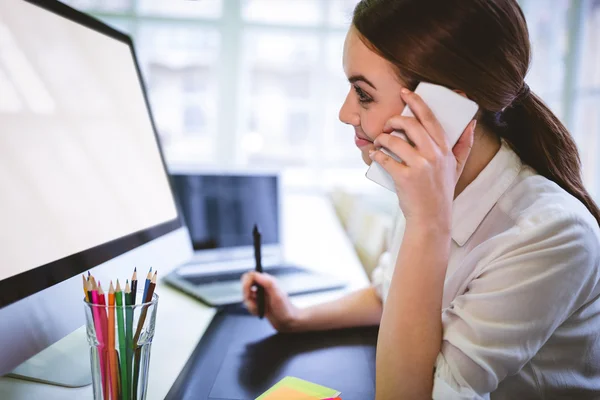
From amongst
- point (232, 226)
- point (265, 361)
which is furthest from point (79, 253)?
point (232, 226)

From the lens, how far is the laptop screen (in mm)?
1332

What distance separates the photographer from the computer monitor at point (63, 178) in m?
0.48

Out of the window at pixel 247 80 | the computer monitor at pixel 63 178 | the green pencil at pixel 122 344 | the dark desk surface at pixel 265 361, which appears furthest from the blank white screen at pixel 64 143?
the window at pixel 247 80

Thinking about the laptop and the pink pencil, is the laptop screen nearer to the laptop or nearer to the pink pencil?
the laptop

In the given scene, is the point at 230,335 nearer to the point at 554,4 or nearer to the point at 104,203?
the point at 104,203

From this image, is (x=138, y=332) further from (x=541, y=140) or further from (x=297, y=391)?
(x=541, y=140)

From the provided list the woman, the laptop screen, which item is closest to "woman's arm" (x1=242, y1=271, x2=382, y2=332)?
the woman

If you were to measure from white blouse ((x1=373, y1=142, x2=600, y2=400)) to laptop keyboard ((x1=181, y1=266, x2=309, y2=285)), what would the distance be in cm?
57

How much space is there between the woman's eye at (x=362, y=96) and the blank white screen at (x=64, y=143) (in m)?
0.38

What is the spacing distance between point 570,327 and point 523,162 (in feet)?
0.88

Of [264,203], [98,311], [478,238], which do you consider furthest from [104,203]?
[264,203]

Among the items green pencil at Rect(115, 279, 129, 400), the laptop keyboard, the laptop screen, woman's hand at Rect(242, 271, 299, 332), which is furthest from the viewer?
the laptop screen

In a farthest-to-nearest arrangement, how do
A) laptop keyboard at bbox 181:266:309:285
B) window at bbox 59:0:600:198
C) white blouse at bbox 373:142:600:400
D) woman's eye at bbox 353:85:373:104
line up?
window at bbox 59:0:600:198 < laptop keyboard at bbox 181:266:309:285 < woman's eye at bbox 353:85:373:104 < white blouse at bbox 373:142:600:400

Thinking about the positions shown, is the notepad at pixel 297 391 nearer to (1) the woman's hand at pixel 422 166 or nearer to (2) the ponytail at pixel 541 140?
(1) the woman's hand at pixel 422 166
